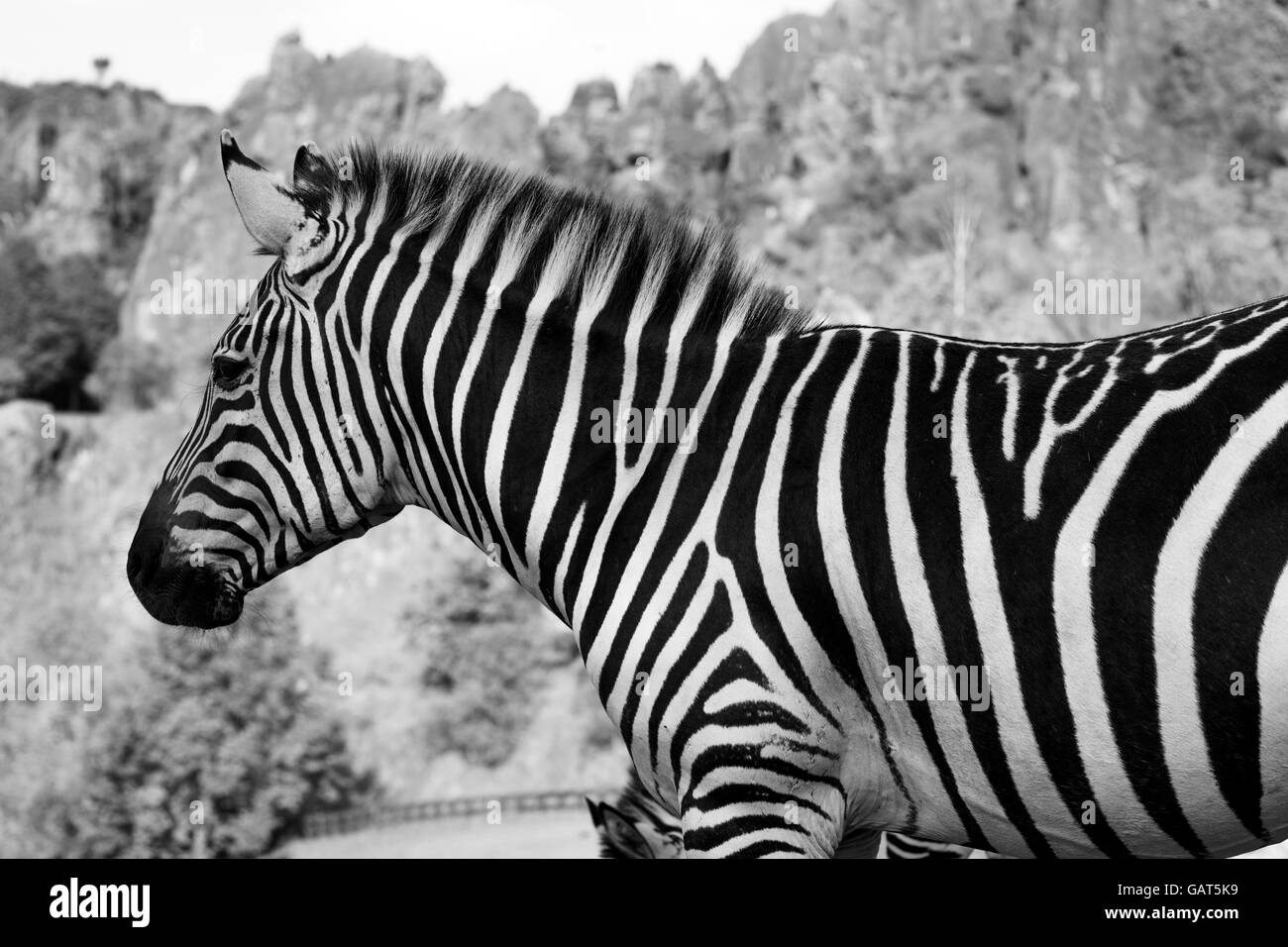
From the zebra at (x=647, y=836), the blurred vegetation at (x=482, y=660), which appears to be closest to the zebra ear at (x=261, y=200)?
the zebra at (x=647, y=836)

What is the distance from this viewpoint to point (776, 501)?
346cm

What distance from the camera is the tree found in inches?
1292

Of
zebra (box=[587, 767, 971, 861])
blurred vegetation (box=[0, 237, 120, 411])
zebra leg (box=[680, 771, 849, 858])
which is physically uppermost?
blurred vegetation (box=[0, 237, 120, 411])

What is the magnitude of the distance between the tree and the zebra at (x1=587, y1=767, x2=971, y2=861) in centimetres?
2914

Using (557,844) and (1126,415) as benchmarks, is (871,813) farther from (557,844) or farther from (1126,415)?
(557,844)

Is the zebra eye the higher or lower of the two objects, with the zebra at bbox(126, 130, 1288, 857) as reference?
higher

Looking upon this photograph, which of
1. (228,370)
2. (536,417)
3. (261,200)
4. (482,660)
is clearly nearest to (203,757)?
(482,660)

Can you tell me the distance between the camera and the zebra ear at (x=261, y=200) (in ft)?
13.4

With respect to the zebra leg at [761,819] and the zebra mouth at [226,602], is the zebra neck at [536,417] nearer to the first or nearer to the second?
the zebra mouth at [226,602]

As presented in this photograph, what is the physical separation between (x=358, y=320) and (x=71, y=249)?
102 m

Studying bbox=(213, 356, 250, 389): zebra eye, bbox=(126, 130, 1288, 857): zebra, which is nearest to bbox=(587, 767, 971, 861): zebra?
bbox=(126, 130, 1288, 857): zebra

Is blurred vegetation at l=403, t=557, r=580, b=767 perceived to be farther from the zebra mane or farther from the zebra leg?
the zebra leg

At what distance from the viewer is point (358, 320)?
409 cm

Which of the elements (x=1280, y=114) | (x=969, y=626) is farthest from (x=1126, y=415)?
(x=1280, y=114)
